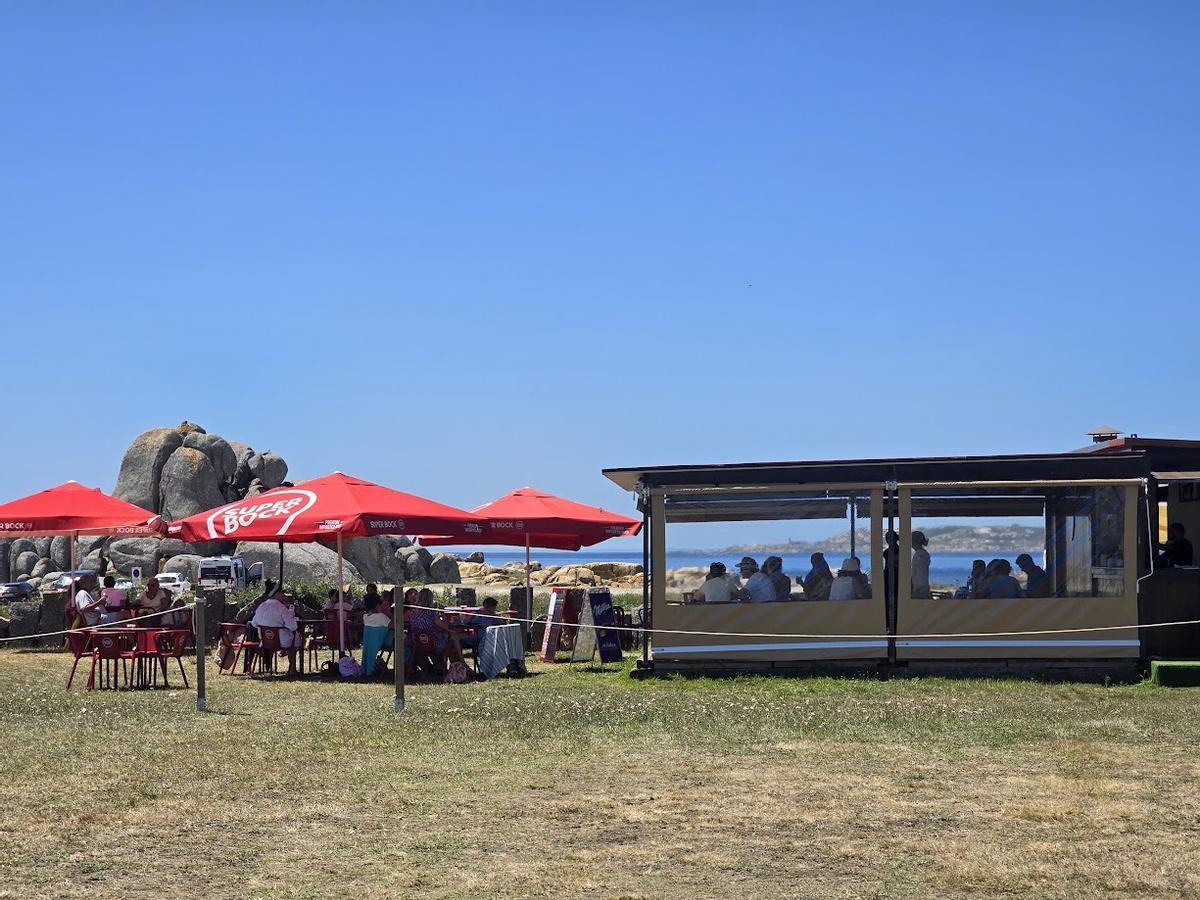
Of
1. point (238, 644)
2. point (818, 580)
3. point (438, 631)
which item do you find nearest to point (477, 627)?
point (438, 631)

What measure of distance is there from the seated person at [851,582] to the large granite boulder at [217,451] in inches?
1421

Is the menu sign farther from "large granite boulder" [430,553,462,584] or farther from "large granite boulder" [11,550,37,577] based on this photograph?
"large granite boulder" [11,550,37,577]

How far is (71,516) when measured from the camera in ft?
72.3

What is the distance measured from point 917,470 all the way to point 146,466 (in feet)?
122

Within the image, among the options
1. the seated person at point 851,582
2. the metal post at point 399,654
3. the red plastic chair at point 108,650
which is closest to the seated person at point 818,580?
the seated person at point 851,582

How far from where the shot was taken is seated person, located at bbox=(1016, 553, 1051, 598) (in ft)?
53.4

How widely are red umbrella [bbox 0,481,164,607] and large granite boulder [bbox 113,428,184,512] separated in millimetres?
26184

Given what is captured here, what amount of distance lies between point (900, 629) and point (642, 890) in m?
10.1

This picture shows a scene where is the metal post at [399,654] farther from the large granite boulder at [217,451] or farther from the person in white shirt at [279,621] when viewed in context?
the large granite boulder at [217,451]

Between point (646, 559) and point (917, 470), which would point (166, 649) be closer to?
point (646, 559)

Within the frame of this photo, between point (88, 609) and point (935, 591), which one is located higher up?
point (935, 591)

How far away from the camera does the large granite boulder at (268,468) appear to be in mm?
49875

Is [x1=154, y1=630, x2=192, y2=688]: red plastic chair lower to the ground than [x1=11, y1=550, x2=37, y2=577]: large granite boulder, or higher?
lower

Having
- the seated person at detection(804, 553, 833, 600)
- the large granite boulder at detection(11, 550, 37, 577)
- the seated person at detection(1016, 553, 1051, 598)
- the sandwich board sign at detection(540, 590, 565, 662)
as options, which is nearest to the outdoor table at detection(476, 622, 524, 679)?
the sandwich board sign at detection(540, 590, 565, 662)
